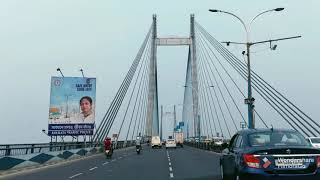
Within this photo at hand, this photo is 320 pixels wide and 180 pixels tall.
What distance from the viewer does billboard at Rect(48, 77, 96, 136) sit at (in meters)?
47.3

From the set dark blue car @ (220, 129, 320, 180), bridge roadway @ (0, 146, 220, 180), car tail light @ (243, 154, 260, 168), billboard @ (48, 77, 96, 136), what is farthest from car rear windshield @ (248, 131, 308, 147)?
billboard @ (48, 77, 96, 136)

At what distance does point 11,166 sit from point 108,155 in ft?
50.4

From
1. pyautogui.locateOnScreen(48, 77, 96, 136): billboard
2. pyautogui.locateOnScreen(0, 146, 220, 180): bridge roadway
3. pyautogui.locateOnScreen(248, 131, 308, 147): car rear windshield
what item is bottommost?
pyautogui.locateOnScreen(0, 146, 220, 180): bridge roadway

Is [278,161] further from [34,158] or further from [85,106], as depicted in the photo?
[85,106]

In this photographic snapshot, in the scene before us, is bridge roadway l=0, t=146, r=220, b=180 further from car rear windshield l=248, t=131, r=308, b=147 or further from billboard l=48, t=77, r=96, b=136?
billboard l=48, t=77, r=96, b=136

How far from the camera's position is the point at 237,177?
1055 centimetres

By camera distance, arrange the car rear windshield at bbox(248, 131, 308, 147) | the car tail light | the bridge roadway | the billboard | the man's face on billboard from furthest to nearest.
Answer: the man's face on billboard → the billboard → the bridge roadway → the car rear windshield at bbox(248, 131, 308, 147) → the car tail light

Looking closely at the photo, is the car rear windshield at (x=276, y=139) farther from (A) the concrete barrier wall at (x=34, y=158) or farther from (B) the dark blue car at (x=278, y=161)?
(A) the concrete barrier wall at (x=34, y=158)

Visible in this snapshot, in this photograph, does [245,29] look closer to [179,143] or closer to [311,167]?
[311,167]

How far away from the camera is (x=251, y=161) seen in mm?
9945

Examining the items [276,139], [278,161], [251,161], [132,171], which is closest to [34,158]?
[132,171]

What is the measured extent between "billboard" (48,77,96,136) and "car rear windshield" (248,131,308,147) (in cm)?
3766

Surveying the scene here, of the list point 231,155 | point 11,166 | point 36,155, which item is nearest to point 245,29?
point 36,155

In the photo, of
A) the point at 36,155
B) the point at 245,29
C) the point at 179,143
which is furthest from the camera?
the point at 179,143
